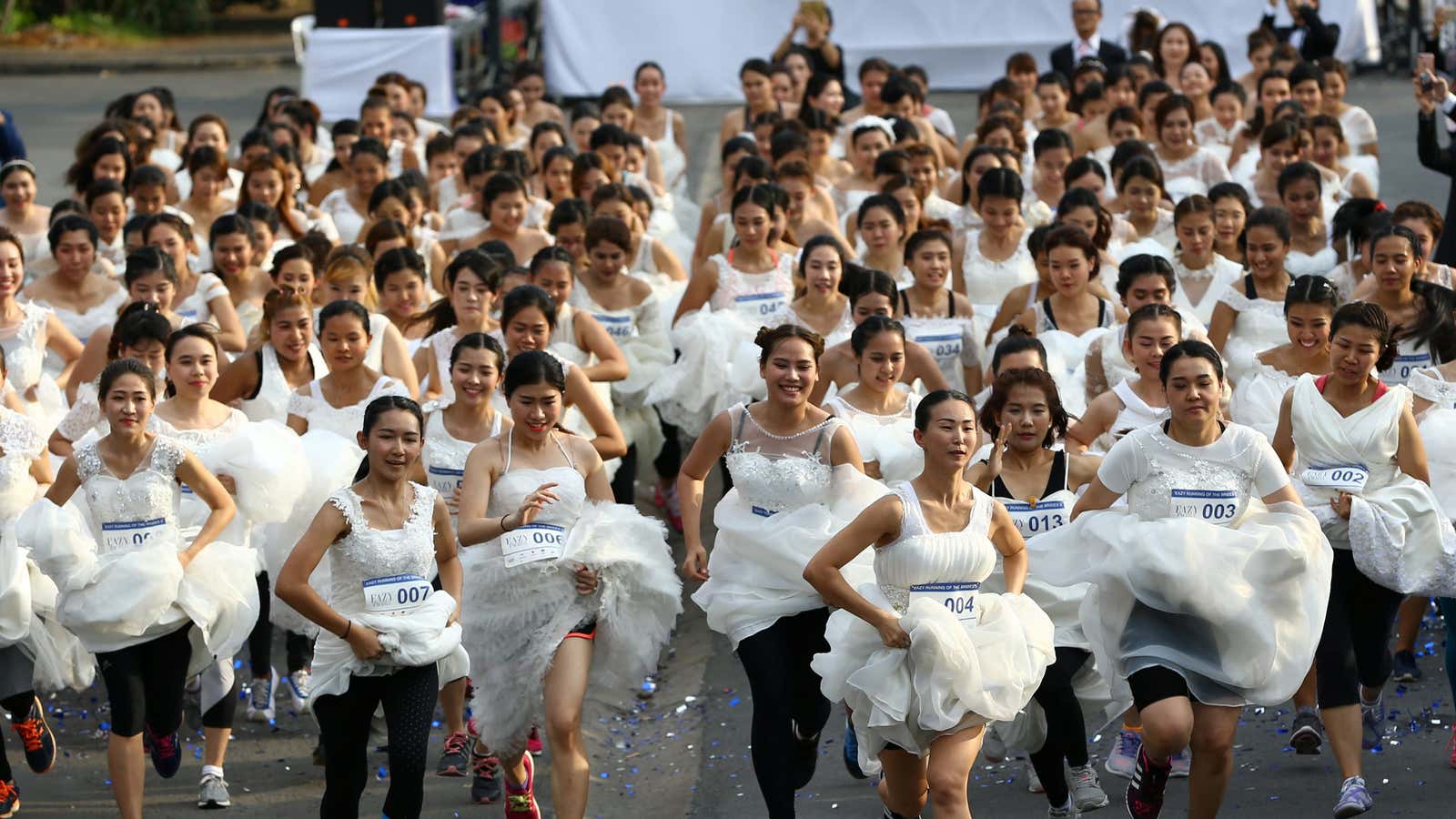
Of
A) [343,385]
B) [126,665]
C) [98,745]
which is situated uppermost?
[343,385]

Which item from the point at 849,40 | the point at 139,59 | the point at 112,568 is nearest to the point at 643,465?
the point at 112,568

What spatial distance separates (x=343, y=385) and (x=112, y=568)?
5.34 feet

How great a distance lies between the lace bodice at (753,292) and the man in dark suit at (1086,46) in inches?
284

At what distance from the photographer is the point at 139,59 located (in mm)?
28375

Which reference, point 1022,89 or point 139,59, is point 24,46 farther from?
point 1022,89

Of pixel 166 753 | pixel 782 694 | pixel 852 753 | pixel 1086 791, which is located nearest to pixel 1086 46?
pixel 852 753

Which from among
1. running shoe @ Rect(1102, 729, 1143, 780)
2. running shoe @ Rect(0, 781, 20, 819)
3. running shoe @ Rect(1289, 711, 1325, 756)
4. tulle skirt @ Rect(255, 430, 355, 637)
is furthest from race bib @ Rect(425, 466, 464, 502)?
running shoe @ Rect(1289, 711, 1325, 756)

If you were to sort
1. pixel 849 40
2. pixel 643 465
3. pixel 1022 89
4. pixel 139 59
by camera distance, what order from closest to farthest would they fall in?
pixel 643 465 → pixel 1022 89 → pixel 849 40 → pixel 139 59

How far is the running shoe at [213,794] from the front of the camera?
7.46m

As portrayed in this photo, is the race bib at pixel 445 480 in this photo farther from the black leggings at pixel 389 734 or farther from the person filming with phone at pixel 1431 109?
the person filming with phone at pixel 1431 109

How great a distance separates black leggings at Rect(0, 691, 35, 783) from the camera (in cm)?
726

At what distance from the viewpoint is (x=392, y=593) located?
645cm

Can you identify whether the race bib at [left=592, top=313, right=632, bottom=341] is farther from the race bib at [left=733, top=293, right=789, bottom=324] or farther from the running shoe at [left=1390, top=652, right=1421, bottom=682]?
the running shoe at [left=1390, top=652, right=1421, bottom=682]

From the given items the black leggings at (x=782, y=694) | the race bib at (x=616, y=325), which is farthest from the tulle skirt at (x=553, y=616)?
the race bib at (x=616, y=325)
